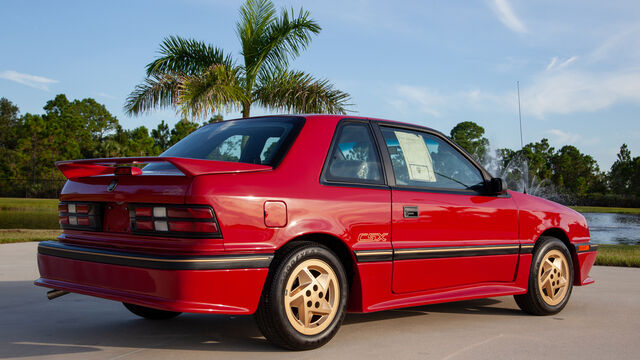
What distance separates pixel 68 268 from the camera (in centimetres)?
413

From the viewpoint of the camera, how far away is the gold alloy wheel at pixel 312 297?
3.95 metres

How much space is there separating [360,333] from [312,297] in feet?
2.74

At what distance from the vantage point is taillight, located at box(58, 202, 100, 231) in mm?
4102

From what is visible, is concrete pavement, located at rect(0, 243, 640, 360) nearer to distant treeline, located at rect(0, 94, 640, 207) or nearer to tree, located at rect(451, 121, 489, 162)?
distant treeline, located at rect(0, 94, 640, 207)

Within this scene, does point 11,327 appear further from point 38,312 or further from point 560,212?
point 560,212

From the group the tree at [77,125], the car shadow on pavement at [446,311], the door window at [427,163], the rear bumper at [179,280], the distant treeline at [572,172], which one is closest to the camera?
the rear bumper at [179,280]

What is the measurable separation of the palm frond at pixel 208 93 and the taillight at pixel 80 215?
28.7 feet

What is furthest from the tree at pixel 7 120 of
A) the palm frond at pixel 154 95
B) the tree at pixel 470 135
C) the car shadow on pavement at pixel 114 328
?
the car shadow on pavement at pixel 114 328

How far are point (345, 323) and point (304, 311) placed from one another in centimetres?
117

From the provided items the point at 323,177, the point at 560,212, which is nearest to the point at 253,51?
the point at 560,212

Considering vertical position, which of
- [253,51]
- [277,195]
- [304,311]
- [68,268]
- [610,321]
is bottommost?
[610,321]

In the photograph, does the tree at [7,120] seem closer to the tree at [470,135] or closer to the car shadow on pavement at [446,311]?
the tree at [470,135]

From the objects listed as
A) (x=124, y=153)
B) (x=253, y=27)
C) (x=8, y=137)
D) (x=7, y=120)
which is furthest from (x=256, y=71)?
(x=7, y=120)

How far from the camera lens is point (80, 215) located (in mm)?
4219
